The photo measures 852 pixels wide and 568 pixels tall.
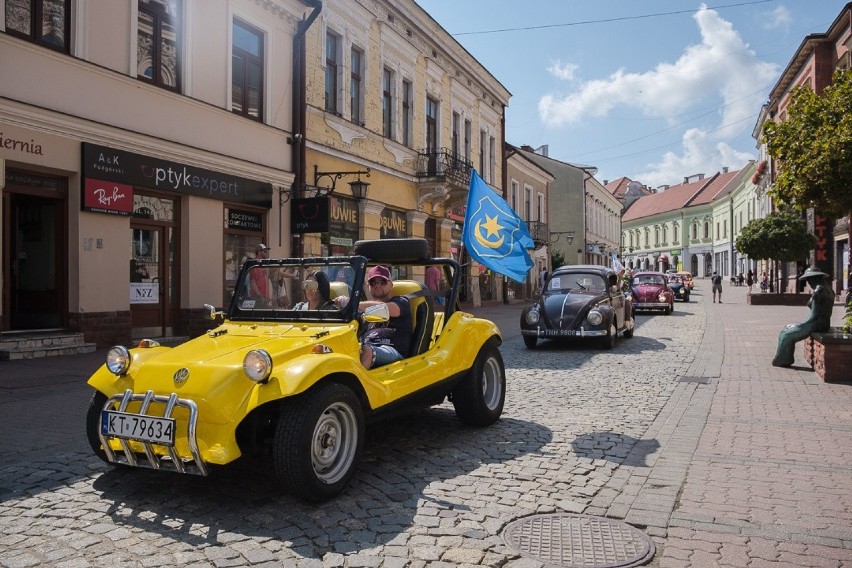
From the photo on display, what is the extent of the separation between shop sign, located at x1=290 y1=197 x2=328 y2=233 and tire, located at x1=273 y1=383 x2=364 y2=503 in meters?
11.3

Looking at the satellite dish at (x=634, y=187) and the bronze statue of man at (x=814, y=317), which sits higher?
the satellite dish at (x=634, y=187)

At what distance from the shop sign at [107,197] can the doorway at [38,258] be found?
1.32 feet

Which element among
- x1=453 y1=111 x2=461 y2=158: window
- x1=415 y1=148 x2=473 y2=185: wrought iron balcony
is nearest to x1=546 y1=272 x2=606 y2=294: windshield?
x1=415 y1=148 x2=473 y2=185: wrought iron balcony

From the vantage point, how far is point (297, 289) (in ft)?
16.5

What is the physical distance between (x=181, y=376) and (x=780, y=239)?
2895 cm

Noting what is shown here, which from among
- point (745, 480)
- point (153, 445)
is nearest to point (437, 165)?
→ point (745, 480)

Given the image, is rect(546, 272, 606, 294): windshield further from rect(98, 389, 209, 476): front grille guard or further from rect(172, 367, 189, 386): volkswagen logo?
rect(98, 389, 209, 476): front grille guard

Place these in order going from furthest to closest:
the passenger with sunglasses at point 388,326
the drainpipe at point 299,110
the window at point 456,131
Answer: the window at point 456,131 < the drainpipe at point 299,110 < the passenger with sunglasses at point 388,326

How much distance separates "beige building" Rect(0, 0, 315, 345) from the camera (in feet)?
33.6

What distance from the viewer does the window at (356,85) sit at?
18469mm

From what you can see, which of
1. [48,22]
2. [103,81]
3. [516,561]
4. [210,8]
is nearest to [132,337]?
[103,81]

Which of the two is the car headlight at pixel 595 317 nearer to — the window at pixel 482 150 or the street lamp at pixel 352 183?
the street lamp at pixel 352 183

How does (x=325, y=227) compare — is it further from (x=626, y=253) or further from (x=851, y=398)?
(x=626, y=253)

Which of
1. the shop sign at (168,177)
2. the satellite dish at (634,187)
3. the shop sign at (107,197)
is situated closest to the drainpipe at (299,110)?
the shop sign at (168,177)
